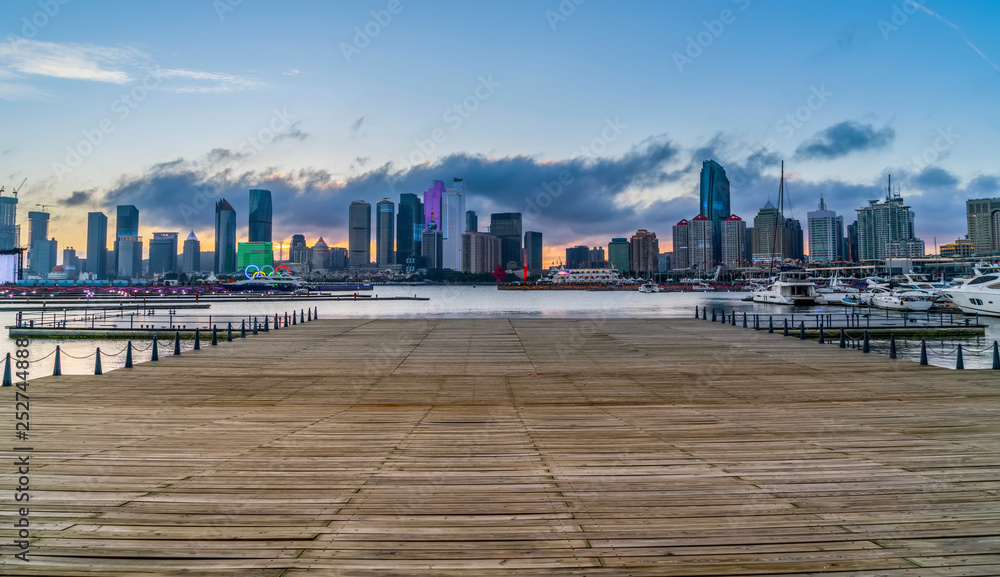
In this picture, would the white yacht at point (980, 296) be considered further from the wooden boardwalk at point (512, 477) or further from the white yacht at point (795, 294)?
the wooden boardwalk at point (512, 477)

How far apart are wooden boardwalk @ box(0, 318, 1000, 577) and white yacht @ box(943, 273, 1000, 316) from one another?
5365 cm

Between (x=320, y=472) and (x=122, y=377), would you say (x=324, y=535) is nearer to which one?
(x=320, y=472)

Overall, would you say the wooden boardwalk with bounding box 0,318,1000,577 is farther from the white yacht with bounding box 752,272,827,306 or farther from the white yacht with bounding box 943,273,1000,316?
the white yacht with bounding box 752,272,827,306

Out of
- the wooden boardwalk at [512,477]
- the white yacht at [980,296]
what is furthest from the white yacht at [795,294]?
the wooden boardwalk at [512,477]

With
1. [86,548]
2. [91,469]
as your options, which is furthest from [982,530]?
[91,469]

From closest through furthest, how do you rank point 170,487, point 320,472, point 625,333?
1. point 170,487
2. point 320,472
3. point 625,333

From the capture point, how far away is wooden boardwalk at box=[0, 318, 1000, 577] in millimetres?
4973

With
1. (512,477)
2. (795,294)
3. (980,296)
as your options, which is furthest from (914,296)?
(512,477)

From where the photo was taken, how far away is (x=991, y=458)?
7.90 metres

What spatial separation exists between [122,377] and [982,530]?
2006cm

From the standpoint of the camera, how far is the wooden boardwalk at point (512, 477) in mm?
4973

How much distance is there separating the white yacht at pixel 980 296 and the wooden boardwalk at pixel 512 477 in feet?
176

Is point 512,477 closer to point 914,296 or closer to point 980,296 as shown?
point 980,296

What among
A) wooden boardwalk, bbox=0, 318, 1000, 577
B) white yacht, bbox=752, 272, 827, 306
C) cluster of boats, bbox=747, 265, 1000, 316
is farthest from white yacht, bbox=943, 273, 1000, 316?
wooden boardwalk, bbox=0, 318, 1000, 577
